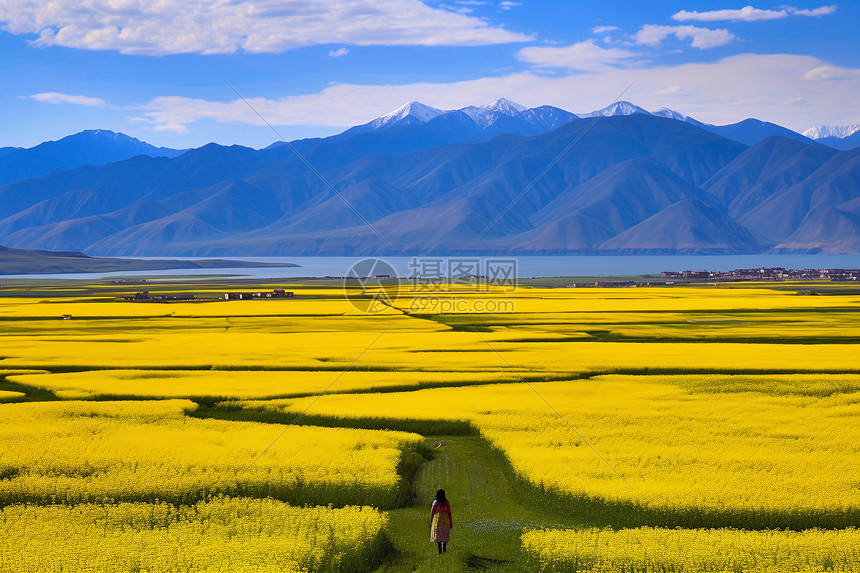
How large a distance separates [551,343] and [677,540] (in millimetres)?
32146

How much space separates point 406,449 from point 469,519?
15.6 feet

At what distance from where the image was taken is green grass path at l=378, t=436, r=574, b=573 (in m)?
15.6

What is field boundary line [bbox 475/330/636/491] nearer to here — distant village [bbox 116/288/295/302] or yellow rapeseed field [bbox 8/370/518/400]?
yellow rapeseed field [bbox 8/370/518/400]

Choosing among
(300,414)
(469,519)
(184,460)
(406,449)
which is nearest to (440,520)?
(469,519)

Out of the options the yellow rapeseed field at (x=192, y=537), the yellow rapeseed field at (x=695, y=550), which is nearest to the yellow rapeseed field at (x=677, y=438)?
the yellow rapeseed field at (x=695, y=550)

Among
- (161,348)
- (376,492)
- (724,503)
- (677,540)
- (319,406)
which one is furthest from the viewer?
(161,348)

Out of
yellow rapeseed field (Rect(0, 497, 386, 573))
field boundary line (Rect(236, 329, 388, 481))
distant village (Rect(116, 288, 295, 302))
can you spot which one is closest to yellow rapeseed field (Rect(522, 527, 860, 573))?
yellow rapeseed field (Rect(0, 497, 386, 573))

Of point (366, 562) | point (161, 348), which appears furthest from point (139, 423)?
point (161, 348)

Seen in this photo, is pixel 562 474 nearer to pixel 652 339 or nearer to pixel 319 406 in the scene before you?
pixel 319 406

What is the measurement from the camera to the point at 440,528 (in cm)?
1552

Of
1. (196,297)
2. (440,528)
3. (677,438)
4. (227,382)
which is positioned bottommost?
(440,528)

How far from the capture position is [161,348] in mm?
45312

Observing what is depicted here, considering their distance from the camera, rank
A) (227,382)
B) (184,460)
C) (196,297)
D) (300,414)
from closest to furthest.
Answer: (184,460)
(300,414)
(227,382)
(196,297)

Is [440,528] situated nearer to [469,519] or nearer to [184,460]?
[469,519]
